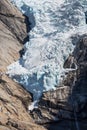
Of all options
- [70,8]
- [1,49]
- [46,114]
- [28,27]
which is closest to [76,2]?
[70,8]

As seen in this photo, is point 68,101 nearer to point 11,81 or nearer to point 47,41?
point 11,81

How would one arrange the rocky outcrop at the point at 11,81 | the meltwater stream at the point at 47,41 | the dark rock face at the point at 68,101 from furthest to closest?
the meltwater stream at the point at 47,41
the dark rock face at the point at 68,101
the rocky outcrop at the point at 11,81

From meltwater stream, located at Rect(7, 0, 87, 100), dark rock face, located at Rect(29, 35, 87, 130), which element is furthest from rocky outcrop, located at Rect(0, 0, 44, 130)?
dark rock face, located at Rect(29, 35, 87, 130)

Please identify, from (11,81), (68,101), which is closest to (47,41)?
(11,81)

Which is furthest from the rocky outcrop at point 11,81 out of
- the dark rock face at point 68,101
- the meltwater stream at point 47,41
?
the dark rock face at point 68,101

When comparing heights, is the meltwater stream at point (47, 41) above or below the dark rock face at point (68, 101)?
above

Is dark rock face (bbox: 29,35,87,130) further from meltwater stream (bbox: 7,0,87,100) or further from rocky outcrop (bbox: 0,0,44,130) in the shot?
rocky outcrop (bbox: 0,0,44,130)

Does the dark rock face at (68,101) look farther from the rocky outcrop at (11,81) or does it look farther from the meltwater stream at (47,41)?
the rocky outcrop at (11,81)
